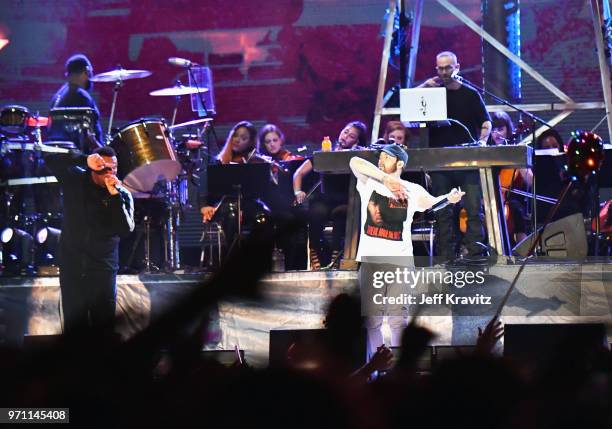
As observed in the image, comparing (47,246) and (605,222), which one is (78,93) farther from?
(605,222)

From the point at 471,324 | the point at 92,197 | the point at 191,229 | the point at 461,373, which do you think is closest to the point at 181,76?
the point at 191,229

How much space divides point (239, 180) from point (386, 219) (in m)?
2.49

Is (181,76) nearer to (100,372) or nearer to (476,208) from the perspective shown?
(476,208)

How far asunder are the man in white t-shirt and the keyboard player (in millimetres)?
764

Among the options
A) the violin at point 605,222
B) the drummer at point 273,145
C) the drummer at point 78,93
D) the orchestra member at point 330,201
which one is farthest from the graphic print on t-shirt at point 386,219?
the drummer at point 78,93

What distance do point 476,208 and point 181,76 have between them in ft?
18.5

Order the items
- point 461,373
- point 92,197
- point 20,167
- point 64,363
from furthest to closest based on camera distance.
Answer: point 20,167 < point 92,197 < point 461,373 < point 64,363

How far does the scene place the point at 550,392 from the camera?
1.29 meters

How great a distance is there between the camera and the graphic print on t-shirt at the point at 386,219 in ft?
23.3

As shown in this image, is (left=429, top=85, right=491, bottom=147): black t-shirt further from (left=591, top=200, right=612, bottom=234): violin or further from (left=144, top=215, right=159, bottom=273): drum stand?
(left=144, top=215, right=159, bottom=273): drum stand

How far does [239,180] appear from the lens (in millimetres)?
9234

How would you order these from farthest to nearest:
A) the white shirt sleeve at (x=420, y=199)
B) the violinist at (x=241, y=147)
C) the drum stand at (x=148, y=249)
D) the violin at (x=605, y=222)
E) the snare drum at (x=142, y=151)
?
the violinist at (x=241, y=147) < the drum stand at (x=148, y=249) < the snare drum at (x=142, y=151) < the violin at (x=605, y=222) < the white shirt sleeve at (x=420, y=199)

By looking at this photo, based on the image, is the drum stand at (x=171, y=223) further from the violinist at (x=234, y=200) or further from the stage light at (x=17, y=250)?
the stage light at (x=17, y=250)

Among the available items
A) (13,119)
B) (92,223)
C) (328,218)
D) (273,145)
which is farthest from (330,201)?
(13,119)
